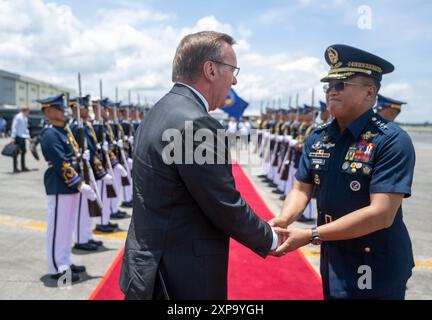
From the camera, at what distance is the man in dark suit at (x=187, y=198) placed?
1688mm

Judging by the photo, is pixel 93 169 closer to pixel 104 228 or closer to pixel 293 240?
pixel 104 228

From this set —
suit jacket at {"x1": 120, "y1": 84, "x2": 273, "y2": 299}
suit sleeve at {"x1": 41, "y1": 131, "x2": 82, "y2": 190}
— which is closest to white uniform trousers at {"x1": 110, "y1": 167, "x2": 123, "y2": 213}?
suit sleeve at {"x1": 41, "y1": 131, "x2": 82, "y2": 190}

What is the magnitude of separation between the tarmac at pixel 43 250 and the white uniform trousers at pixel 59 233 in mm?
204

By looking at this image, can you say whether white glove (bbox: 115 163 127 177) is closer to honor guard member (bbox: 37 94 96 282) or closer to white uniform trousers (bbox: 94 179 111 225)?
white uniform trousers (bbox: 94 179 111 225)

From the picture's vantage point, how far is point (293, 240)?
2.22 metres

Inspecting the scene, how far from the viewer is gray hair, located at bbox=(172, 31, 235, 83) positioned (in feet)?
6.02

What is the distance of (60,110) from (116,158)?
9.72 ft

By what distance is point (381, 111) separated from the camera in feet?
18.3

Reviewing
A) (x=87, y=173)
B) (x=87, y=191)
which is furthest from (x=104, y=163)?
(x=87, y=191)

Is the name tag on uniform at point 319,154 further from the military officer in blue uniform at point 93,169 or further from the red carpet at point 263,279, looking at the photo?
the military officer in blue uniform at point 93,169

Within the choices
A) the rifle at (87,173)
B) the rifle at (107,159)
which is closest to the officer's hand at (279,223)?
the rifle at (87,173)

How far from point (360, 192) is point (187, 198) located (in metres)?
0.91
